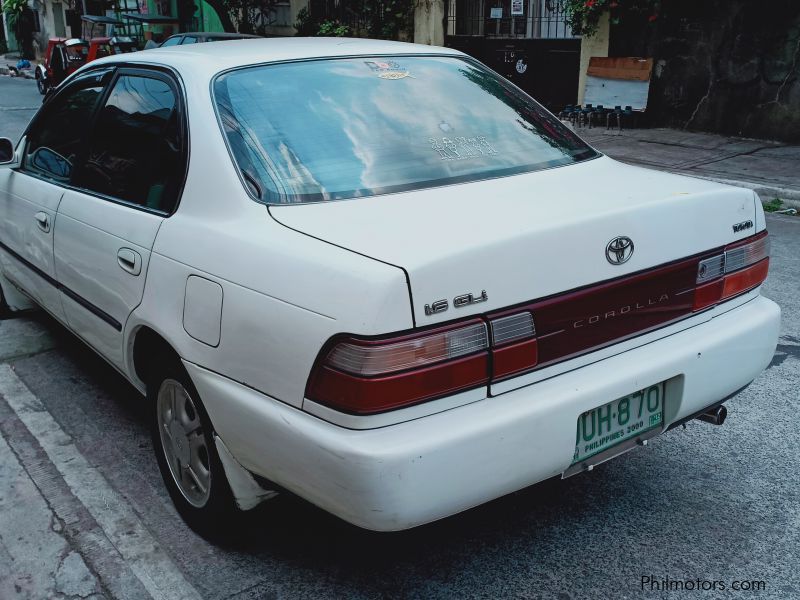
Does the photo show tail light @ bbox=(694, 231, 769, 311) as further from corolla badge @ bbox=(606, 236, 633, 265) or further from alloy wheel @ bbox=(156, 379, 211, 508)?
alloy wheel @ bbox=(156, 379, 211, 508)

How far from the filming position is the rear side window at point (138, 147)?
9.82ft

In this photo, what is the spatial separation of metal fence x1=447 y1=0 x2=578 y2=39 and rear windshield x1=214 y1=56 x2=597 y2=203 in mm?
11291

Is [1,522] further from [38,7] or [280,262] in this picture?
[38,7]

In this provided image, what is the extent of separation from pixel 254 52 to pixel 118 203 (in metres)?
0.78

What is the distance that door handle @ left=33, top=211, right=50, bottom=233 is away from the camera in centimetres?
374

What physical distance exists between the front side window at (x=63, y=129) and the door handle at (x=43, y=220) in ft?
0.57

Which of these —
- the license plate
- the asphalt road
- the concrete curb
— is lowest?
the asphalt road

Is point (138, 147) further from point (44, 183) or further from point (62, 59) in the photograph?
point (62, 59)

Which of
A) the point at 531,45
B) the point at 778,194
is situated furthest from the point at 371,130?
the point at 531,45

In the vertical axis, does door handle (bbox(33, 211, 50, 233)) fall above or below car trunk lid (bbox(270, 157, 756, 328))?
below

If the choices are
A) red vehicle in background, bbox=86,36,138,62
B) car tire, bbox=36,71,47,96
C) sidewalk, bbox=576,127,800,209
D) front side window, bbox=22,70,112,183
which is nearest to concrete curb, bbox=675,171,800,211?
sidewalk, bbox=576,127,800,209

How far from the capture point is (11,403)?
13.5 feet

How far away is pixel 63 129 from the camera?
400cm

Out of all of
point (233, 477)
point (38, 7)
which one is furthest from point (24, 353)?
point (38, 7)
